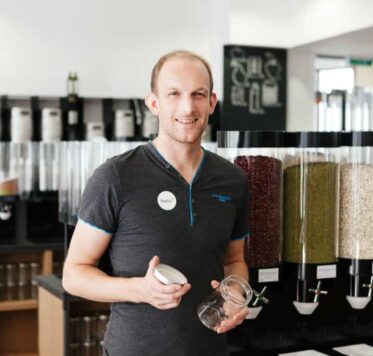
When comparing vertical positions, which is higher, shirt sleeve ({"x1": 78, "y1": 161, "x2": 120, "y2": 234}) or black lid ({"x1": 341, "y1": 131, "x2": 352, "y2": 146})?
black lid ({"x1": 341, "y1": 131, "x2": 352, "y2": 146})

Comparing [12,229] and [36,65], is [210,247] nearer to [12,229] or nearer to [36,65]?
[12,229]

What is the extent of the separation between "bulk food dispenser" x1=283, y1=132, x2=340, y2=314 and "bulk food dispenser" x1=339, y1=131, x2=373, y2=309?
3 centimetres

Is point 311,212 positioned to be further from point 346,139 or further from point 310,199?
point 346,139

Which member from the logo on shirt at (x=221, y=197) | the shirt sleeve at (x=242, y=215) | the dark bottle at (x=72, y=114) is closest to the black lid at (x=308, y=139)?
the shirt sleeve at (x=242, y=215)

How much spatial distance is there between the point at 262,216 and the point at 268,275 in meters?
0.18

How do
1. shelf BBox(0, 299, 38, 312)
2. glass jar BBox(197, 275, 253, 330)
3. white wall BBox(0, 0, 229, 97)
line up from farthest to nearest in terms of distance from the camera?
white wall BBox(0, 0, 229, 97) → shelf BBox(0, 299, 38, 312) → glass jar BBox(197, 275, 253, 330)

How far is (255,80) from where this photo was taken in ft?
19.2

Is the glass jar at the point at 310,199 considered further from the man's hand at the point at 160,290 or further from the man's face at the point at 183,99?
the man's hand at the point at 160,290

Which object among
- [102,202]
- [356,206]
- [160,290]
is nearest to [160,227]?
[102,202]

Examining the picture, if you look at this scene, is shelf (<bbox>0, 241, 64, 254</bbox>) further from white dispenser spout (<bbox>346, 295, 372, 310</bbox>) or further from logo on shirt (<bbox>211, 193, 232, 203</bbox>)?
logo on shirt (<bbox>211, 193, 232, 203</bbox>)

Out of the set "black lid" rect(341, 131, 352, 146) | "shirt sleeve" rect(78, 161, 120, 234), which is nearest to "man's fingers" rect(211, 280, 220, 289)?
"shirt sleeve" rect(78, 161, 120, 234)

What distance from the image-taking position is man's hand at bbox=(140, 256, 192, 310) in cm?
149

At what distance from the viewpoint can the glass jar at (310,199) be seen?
210 centimetres

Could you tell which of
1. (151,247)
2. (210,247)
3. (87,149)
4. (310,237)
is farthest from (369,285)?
(87,149)
